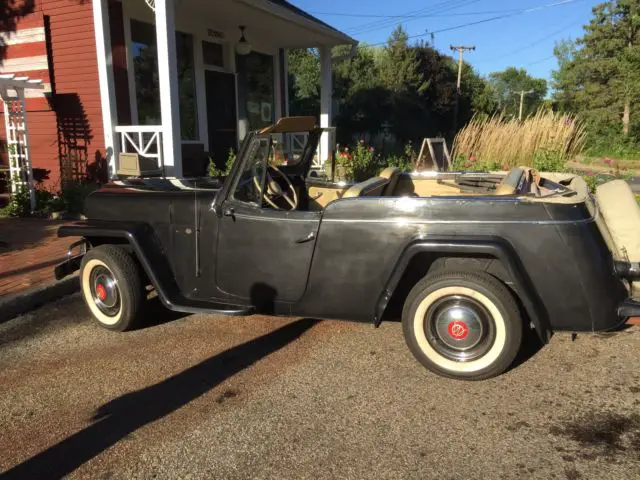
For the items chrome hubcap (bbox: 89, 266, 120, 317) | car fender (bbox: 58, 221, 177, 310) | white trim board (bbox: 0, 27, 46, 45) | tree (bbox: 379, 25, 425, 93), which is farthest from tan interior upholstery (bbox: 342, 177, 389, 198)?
tree (bbox: 379, 25, 425, 93)

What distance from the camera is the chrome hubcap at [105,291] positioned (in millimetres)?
3943

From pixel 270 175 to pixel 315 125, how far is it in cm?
61

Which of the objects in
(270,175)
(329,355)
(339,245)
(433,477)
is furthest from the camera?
(270,175)

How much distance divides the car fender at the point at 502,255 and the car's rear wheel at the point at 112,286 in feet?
6.78

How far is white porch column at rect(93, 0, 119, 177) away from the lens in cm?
793

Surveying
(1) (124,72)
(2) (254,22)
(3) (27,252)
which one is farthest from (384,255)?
(2) (254,22)

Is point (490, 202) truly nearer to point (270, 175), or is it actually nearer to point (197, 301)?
point (270, 175)

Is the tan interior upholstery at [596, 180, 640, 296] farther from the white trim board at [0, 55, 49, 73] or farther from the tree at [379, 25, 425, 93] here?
the tree at [379, 25, 425, 93]

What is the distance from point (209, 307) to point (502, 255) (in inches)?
78.0

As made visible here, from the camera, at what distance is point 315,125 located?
13.5ft

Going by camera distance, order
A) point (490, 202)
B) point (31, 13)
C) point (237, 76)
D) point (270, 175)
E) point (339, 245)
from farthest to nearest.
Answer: point (237, 76)
point (31, 13)
point (270, 175)
point (339, 245)
point (490, 202)

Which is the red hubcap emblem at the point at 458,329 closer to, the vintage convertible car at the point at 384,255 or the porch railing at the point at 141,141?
the vintage convertible car at the point at 384,255

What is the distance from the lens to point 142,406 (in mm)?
2914

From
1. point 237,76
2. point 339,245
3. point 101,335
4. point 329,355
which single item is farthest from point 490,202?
point 237,76
